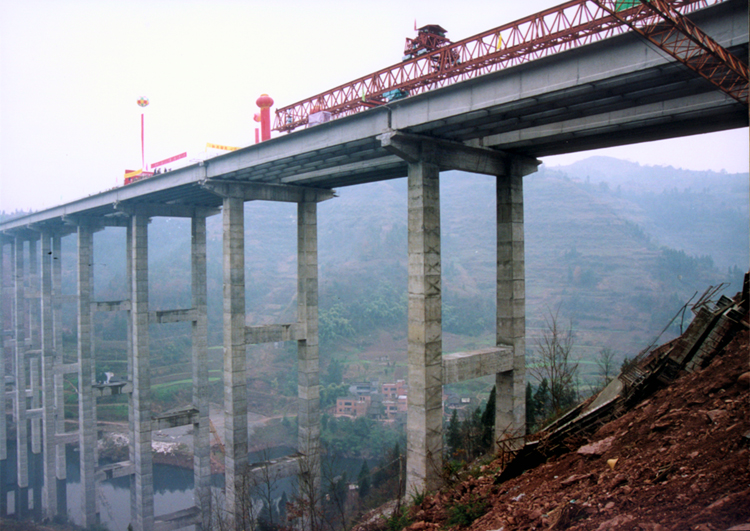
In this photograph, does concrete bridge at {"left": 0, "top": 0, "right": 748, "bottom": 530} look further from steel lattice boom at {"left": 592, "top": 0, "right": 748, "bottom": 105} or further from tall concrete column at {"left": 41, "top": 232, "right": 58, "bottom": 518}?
tall concrete column at {"left": 41, "top": 232, "right": 58, "bottom": 518}

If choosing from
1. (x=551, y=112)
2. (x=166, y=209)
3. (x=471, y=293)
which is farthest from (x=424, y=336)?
(x=471, y=293)

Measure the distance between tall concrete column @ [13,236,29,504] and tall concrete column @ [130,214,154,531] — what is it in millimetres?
20905

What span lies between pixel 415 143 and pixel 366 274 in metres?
166

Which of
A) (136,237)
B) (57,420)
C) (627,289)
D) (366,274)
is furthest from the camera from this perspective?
(366,274)

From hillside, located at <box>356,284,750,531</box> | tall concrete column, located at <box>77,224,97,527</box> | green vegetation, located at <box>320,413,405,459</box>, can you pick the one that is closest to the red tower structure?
hillside, located at <box>356,284,750,531</box>

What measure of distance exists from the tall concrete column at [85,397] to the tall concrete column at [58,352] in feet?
20.5

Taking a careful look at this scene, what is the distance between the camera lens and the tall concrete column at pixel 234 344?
85.0 feet

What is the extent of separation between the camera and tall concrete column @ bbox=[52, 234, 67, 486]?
44.2 metres

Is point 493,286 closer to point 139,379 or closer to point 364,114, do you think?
point 139,379

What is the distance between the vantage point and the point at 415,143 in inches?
650

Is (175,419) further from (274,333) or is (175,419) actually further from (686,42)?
(686,42)

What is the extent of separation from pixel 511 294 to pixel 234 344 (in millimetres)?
14666

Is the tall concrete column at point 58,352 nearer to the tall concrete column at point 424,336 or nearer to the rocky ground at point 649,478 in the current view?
the tall concrete column at point 424,336

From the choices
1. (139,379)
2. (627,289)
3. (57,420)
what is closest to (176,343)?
(57,420)
